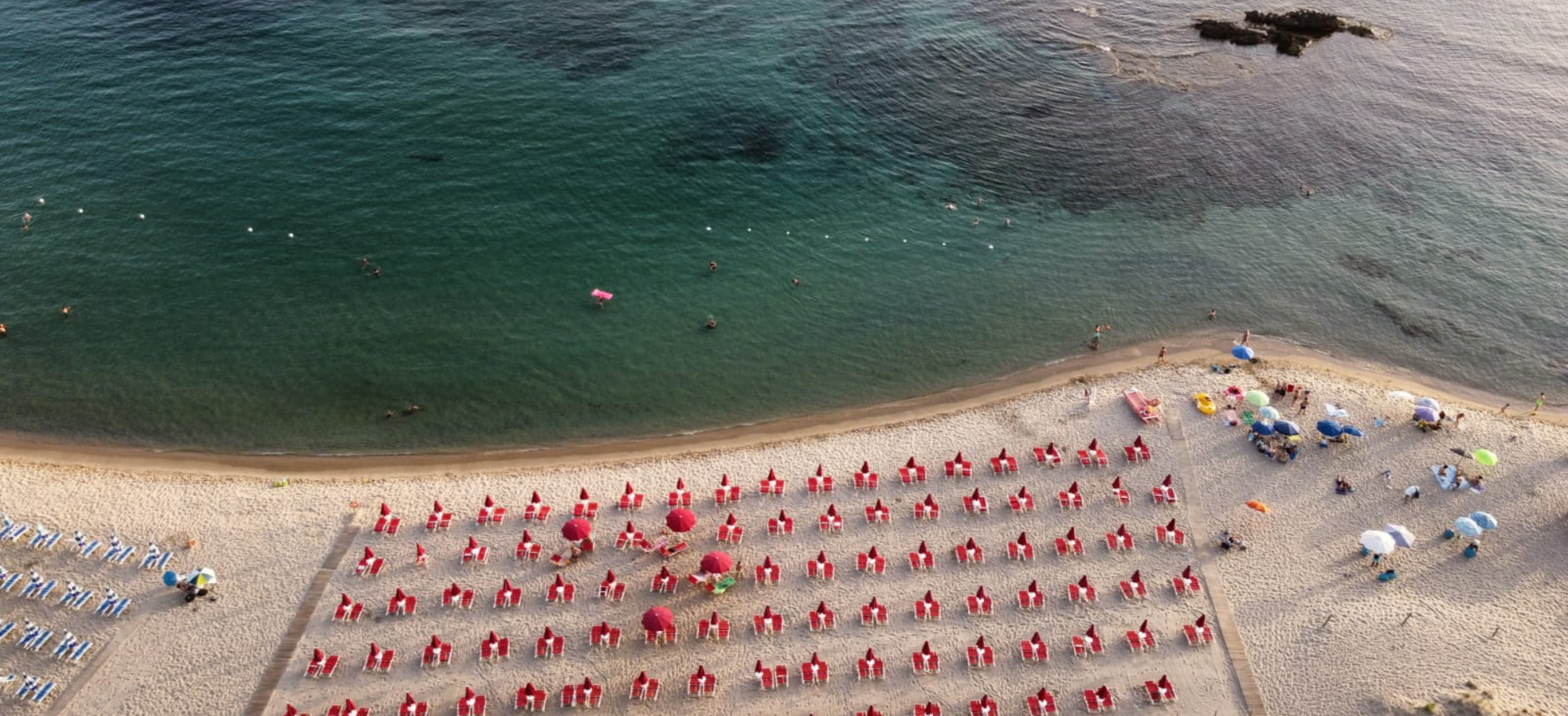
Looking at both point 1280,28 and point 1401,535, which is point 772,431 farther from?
point 1280,28

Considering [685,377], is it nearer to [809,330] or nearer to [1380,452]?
[809,330]

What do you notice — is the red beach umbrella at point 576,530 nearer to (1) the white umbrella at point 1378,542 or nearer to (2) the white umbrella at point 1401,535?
(1) the white umbrella at point 1378,542

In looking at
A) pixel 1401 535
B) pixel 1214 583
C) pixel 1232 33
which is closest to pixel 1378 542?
pixel 1401 535

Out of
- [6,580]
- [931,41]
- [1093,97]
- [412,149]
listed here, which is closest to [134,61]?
[412,149]

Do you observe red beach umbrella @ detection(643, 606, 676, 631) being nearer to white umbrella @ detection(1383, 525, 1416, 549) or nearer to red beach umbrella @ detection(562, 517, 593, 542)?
red beach umbrella @ detection(562, 517, 593, 542)

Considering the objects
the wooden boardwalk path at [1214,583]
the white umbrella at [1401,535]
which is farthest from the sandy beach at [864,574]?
the white umbrella at [1401,535]

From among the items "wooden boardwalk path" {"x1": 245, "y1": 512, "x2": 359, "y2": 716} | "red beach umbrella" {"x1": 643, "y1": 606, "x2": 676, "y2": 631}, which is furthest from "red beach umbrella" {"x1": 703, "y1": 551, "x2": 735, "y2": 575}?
"wooden boardwalk path" {"x1": 245, "y1": 512, "x2": 359, "y2": 716}
